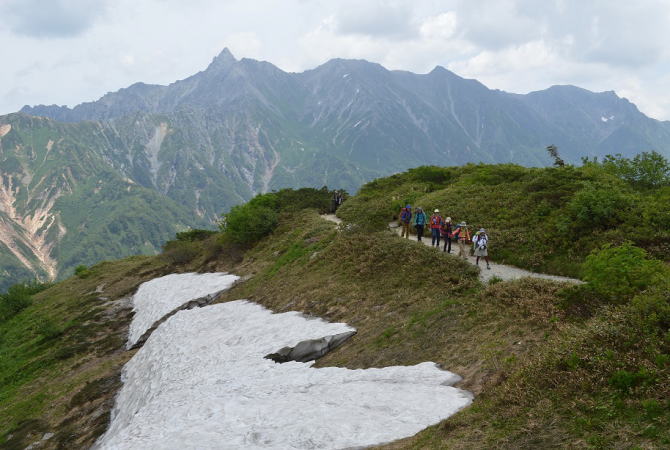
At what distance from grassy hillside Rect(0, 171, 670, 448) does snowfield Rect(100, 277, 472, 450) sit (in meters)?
0.95


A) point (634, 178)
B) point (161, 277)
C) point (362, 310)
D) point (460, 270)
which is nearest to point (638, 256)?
point (460, 270)

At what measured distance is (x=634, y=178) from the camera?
3128 centimetres

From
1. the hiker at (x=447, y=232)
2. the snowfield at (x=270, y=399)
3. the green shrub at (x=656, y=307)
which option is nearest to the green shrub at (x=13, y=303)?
the snowfield at (x=270, y=399)

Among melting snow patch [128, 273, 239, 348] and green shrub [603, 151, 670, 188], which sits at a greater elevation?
green shrub [603, 151, 670, 188]

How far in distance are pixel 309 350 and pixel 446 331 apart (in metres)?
5.98

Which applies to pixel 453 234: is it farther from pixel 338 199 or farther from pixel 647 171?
pixel 338 199

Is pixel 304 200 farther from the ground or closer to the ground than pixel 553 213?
farther from the ground

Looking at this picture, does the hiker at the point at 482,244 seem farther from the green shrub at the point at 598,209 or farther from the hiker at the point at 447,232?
the green shrub at the point at 598,209

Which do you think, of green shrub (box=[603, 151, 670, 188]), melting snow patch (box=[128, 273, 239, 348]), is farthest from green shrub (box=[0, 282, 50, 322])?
green shrub (box=[603, 151, 670, 188])

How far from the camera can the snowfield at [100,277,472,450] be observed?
34.2ft

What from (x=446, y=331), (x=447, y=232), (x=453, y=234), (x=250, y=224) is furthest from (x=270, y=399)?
(x=250, y=224)

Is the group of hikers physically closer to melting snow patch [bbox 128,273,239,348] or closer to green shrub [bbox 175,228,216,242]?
melting snow patch [bbox 128,273,239,348]

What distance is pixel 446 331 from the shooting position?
50.2 feet

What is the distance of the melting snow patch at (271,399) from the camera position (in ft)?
34.2
